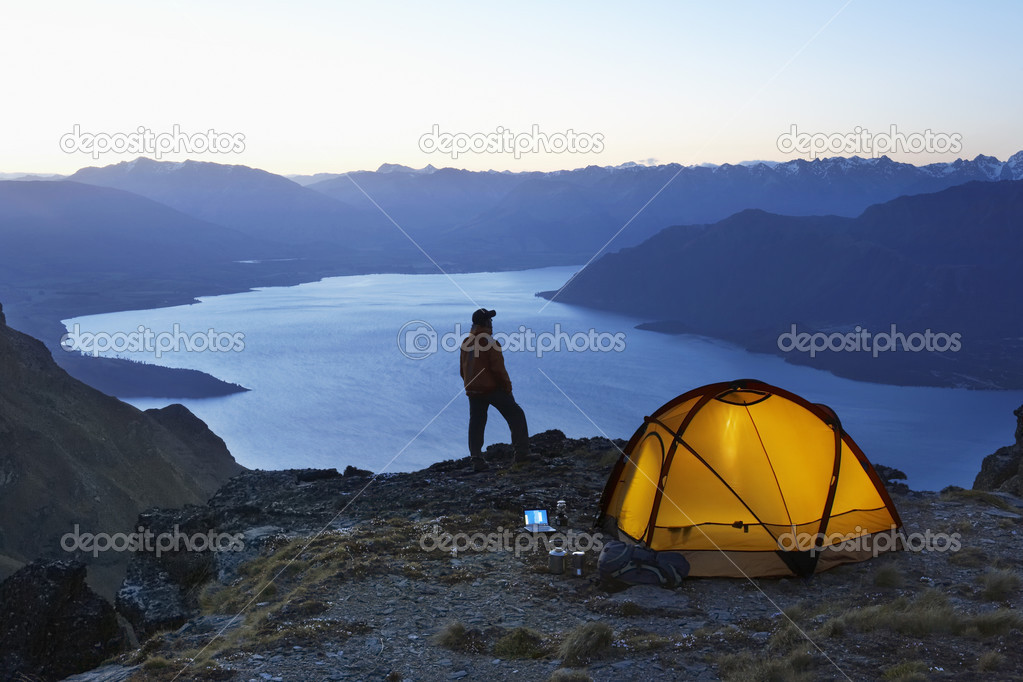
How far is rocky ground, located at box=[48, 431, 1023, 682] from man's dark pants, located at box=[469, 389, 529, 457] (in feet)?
3.77

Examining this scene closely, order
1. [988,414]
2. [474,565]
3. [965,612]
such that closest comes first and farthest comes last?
[965,612] < [474,565] < [988,414]

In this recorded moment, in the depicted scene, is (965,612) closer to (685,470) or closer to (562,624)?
(685,470)

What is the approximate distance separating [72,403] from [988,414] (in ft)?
452

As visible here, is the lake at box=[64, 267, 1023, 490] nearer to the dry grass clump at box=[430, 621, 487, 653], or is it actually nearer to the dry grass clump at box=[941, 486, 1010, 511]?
the dry grass clump at box=[941, 486, 1010, 511]

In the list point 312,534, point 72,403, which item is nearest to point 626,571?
point 312,534

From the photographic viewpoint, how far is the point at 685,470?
8625mm

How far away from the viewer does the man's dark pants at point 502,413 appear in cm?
1152

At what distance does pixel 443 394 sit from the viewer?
133 meters

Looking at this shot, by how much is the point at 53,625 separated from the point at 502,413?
6268 mm

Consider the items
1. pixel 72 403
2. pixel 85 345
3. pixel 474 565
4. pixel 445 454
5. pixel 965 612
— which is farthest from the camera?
pixel 85 345

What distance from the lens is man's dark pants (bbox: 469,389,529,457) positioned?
11.5 metres

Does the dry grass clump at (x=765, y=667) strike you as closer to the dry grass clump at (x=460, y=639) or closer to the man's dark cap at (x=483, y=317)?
the dry grass clump at (x=460, y=639)

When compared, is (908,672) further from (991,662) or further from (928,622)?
(928,622)

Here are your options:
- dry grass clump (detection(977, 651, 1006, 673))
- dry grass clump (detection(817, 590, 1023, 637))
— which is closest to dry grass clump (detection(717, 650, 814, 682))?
dry grass clump (detection(817, 590, 1023, 637))
